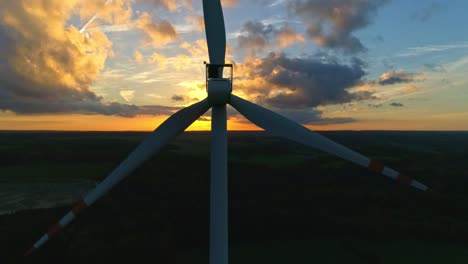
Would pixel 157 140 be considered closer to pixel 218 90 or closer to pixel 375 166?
pixel 218 90

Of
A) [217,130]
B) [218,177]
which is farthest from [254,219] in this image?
[217,130]

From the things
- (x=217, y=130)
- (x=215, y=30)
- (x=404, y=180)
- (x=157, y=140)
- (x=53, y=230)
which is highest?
(x=215, y=30)

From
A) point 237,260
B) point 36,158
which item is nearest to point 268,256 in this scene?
point 237,260

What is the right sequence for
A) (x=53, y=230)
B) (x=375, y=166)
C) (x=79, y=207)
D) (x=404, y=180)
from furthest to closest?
(x=79, y=207) < (x=53, y=230) < (x=375, y=166) < (x=404, y=180)

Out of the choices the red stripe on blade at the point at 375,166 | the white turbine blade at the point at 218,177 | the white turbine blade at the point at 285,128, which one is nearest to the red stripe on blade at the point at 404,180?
the red stripe on blade at the point at 375,166

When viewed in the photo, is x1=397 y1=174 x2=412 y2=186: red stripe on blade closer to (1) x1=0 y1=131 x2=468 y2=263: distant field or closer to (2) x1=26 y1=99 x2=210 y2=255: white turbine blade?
(2) x1=26 y1=99 x2=210 y2=255: white turbine blade

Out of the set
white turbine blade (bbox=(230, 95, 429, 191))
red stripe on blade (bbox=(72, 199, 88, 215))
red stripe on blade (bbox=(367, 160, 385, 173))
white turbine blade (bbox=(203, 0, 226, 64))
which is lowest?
red stripe on blade (bbox=(72, 199, 88, 215))

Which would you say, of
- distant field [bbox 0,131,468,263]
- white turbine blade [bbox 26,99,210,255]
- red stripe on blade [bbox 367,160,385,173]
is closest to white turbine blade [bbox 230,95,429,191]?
red stripe on blade [bbox 367,160,385,173]

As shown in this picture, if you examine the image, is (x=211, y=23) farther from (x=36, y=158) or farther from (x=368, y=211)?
(x=36, y=158)
